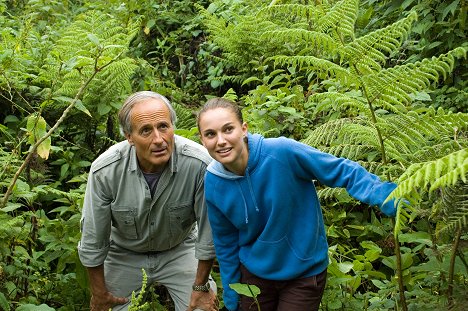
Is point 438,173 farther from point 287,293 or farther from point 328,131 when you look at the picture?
point 328,131

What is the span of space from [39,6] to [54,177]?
4.50 metres

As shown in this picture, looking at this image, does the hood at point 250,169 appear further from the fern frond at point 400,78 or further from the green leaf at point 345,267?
the green leaf at point 345,267

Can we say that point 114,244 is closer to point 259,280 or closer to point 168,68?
point 259,280

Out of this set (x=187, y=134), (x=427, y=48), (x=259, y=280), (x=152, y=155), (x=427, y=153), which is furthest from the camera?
(x=427, y=48)

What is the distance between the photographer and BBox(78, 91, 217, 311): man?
3602mm

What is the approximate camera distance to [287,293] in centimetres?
327

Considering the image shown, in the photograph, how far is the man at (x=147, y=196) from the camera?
3.60 meters

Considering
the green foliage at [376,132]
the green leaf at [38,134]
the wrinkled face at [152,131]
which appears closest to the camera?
the green foliage at [376,132]

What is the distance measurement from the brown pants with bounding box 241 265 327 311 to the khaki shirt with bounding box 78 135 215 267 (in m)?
0.49

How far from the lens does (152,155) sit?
11.8 feet

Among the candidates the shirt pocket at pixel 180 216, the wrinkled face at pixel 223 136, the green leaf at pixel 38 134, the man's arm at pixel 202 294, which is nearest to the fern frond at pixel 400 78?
the wrinkled face at pixel 223 136

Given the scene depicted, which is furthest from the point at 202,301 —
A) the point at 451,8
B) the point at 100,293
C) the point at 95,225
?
the point at 451,8

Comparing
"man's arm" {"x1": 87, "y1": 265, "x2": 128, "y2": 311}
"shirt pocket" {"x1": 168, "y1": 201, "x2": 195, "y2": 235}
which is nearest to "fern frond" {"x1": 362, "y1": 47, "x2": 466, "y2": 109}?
"shirt pocket" {"x1": 168, "y1": 201, "x2": 195, "y2": 235}

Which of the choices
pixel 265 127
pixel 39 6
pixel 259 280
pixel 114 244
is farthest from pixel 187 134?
pixel 39 6
